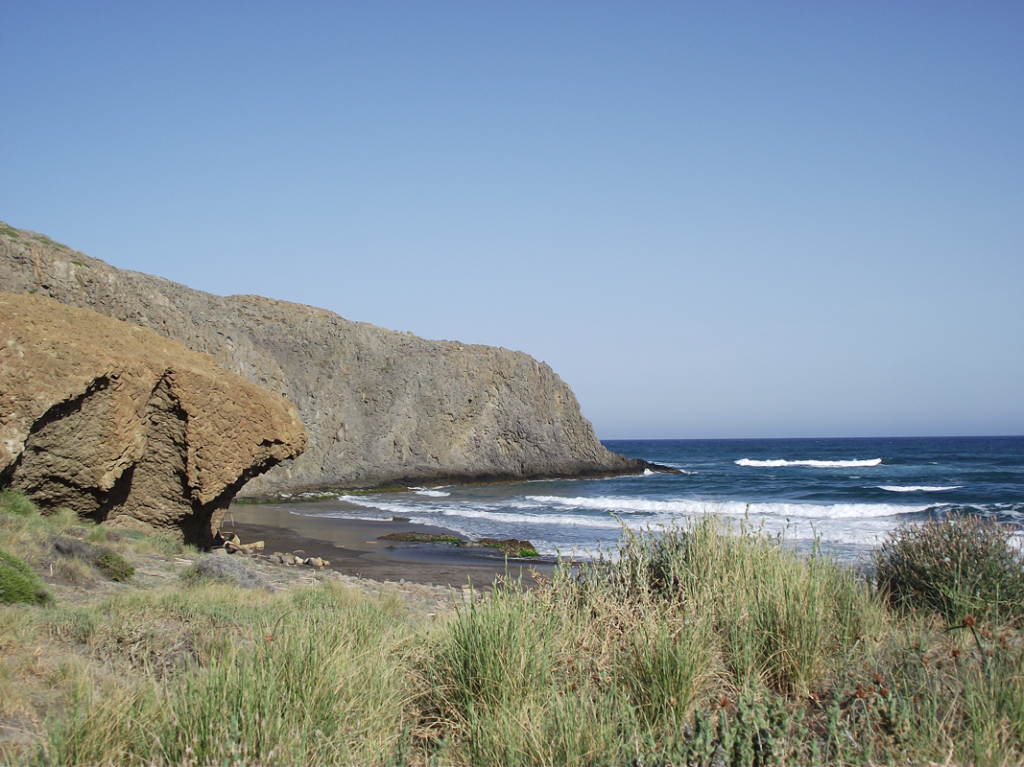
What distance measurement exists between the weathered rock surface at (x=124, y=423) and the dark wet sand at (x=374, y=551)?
336 centimetres

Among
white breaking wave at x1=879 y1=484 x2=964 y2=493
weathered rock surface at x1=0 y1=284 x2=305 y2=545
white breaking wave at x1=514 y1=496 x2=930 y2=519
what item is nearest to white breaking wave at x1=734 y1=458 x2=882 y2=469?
white breaking wave at x1=879 y1=484 x2=964 y2=493

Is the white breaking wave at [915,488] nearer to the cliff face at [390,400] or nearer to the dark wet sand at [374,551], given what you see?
the cliff face at [390,400]

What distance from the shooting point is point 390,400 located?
46031mm

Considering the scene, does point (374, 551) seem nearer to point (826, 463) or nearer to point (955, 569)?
point (955, 569)

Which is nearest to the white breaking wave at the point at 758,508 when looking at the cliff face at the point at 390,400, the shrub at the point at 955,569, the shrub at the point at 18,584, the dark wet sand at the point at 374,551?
the dark wet sand at the point at 374,551

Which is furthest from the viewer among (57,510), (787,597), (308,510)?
(308,510)

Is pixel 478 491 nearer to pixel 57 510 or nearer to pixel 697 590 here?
pixel 57 510

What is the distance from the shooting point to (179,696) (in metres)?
3.33

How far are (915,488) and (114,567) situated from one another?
37.9 metres

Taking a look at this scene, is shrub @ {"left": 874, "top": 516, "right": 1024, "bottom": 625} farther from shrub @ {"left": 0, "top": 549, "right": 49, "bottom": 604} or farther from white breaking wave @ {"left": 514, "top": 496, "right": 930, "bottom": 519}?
white breaking wave @ {"left": 514, "top": 496, "right": 930, "bottom": 519}

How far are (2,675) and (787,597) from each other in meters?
4.71

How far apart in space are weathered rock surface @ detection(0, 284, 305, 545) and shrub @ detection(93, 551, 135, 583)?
159 centimetres

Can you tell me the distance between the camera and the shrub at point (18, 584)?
5.86 m

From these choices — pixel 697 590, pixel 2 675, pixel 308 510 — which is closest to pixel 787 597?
pixel 697 590
